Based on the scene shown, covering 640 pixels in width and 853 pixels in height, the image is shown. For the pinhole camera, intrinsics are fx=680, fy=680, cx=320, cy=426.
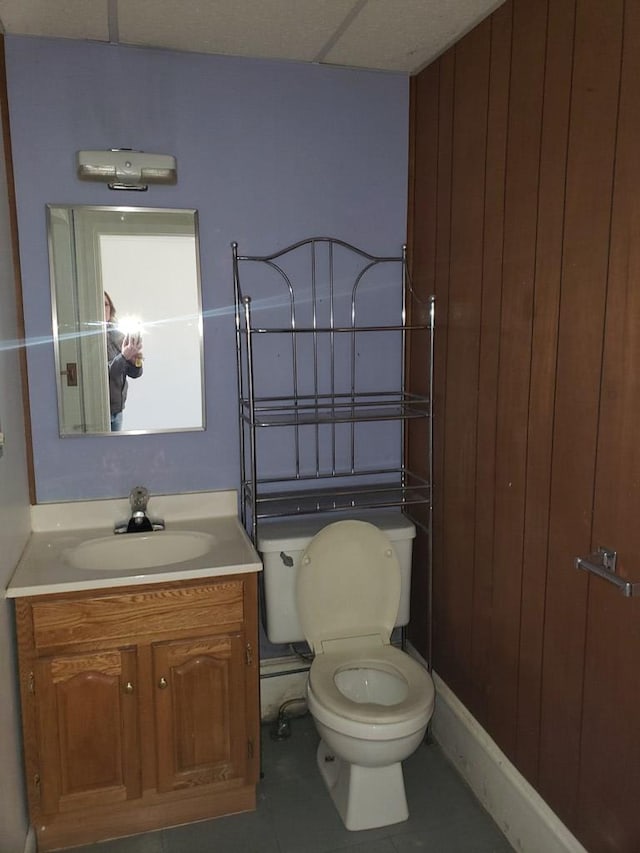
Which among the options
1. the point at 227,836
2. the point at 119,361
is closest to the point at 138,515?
the point at 119,361

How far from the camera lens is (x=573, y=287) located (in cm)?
160

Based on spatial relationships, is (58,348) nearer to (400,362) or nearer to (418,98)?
(400,362)

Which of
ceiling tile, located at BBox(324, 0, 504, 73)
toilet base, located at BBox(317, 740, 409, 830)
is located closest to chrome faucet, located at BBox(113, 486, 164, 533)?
toilet base, located at BBox(317, 740, 409, 830)

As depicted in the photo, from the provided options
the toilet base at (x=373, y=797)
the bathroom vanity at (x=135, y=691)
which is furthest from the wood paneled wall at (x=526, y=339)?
the bathroom vanity at (x=135, y=691)

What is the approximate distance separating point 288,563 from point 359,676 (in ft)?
1.42

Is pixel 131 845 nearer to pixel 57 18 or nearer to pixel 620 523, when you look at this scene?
pixel 620 523

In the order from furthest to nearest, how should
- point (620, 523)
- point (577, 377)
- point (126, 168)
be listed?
point (126, 168), point (577, 377), point (620, 523)

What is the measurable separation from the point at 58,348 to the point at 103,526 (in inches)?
23.9

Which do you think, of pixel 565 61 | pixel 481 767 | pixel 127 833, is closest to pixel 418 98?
pixel 565 61

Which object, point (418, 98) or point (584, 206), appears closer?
point (584, 206)

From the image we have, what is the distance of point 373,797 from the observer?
2018 millimetres

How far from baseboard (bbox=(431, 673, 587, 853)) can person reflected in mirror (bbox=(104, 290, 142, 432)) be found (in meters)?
1.46

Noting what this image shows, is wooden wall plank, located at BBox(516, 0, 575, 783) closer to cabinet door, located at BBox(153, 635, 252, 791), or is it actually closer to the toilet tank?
the toilet tank

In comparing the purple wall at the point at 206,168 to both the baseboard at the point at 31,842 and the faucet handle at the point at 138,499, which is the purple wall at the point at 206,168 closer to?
the faucet handle at the point at 138,499
